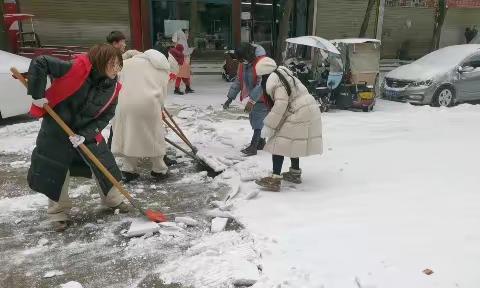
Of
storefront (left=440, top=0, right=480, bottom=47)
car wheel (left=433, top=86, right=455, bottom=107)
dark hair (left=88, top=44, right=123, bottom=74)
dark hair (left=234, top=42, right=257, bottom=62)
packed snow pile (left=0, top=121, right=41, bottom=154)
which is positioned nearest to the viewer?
dark hair (left=88, top=44, right=123, bottom=74)

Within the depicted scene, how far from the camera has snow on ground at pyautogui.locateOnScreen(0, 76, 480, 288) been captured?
299cm

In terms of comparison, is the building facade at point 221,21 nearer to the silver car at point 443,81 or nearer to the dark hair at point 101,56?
the silver car at point 443,81

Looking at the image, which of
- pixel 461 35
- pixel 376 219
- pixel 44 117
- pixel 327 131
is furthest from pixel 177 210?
pixel 461 35

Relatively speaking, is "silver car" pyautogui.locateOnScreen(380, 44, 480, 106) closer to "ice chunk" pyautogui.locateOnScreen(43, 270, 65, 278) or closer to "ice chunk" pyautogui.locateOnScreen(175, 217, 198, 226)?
"ice chunk" pyautogui.locateOnScreen(175, 217, 198, 226)

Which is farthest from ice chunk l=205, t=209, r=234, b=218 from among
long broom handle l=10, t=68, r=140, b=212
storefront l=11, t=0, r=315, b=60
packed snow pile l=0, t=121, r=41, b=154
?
storefront l=11, t=0, r=315, b=60

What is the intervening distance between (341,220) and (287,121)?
4.05ft

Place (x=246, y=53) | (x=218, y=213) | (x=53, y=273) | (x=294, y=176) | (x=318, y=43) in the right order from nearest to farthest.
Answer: (x=53, y=273), (x=218, y=213), (x=294, y=176), (x=246, y=53), (x=318, y=43)

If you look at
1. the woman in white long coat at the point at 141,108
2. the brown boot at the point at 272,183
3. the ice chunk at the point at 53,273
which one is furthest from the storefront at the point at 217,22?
the ice chunk at the point at 53,273

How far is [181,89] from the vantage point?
11086 millimetres

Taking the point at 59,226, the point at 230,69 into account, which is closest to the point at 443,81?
the point at 230,69

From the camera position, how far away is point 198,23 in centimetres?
1573

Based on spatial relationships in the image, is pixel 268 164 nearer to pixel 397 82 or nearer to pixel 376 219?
pixel 376 219

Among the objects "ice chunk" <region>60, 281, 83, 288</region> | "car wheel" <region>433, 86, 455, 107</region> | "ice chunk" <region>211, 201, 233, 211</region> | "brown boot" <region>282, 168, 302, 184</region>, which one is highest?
"car wheel" <region>433, 86, 455, 107</region>

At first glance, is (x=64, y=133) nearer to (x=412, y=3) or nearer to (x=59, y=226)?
(x=59, y=226)
